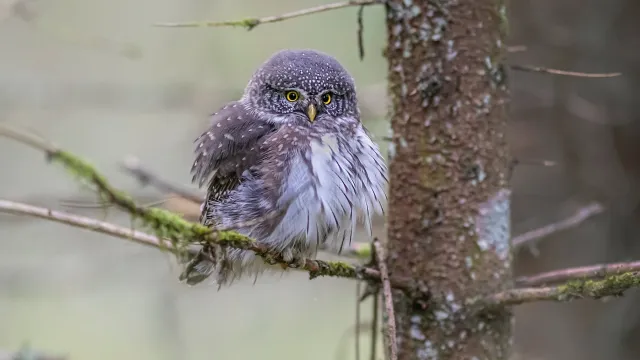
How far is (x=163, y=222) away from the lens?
146 cm

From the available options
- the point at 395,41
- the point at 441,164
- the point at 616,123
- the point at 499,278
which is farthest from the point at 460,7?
the point at 616,123

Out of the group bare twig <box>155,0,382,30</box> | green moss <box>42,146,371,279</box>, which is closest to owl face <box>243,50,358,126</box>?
bare twig <box>155,0,382,30</box>

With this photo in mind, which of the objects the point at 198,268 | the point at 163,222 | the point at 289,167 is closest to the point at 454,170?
the point at 289,167

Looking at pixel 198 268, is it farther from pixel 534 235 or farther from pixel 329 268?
pixel 534 235

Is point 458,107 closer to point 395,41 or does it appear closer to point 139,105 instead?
point 395,41

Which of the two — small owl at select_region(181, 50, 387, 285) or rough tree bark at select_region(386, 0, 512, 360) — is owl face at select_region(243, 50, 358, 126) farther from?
rough tree bark at select_region(386, 0, 512, 360)

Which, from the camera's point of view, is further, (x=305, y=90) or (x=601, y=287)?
(x=305, y=90)

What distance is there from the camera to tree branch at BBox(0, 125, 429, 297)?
1.21m

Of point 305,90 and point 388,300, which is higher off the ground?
point 305,90

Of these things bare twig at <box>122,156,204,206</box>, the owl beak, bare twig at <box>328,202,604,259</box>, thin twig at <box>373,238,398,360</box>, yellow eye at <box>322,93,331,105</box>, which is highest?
yellow eye at <box>322,93,331,105</box>

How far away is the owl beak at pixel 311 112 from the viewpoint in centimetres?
270

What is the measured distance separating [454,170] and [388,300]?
19.8 inches

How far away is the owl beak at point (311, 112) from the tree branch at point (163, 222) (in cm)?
69

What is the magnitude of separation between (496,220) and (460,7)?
27.1 inches
